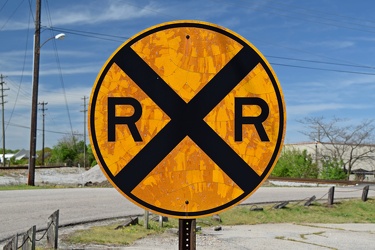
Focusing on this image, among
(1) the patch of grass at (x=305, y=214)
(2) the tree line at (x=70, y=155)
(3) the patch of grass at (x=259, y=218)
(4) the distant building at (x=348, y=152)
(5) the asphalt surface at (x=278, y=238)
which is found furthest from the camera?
(2) the tree line at (x=70, y=155)

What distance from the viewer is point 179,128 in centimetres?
186

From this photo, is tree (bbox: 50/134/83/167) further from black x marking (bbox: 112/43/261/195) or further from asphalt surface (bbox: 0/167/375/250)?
black x marking (bbox: 112/43/261/195)

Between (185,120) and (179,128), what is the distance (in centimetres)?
3

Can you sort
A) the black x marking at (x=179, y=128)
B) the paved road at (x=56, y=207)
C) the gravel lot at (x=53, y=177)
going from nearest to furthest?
the black x marking at (x=179, y=128), the paved road at (x=56, y=207), the gravel lot at (x=53, y=177)

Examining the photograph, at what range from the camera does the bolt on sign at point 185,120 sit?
1.85 m

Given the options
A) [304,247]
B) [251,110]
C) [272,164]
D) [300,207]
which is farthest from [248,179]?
[300,207]

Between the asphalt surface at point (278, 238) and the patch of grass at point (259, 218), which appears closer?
the asphalt surface at point (278, 238)

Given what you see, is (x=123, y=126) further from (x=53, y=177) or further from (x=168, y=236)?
(x=53, y=177)

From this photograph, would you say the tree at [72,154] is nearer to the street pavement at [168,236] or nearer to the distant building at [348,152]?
the distant building at [348,152]

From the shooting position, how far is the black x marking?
1.85m

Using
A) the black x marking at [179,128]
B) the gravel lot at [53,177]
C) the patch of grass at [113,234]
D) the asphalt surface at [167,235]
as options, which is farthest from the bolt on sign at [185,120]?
the gravel lot at [53,177]

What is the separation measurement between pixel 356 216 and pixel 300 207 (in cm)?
180

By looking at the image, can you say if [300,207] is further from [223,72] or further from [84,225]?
[223,72]

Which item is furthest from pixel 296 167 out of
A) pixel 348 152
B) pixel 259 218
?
pixel 259 218
